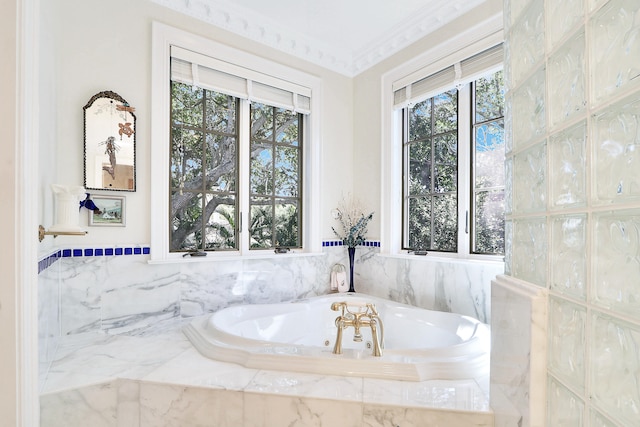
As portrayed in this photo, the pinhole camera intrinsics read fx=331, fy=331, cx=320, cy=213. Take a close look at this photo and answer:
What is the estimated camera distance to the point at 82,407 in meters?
1.32

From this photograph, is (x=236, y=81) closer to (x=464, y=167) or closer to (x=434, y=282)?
(x=464, y=167)

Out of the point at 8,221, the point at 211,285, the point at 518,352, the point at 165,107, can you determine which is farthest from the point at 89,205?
the point at 518,352

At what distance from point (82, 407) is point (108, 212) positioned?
1111mm

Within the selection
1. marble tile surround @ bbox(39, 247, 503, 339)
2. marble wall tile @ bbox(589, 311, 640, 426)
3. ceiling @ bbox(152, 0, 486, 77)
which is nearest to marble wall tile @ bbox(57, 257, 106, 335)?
marble tile surround @ bbox(39, 247, 503, 339)

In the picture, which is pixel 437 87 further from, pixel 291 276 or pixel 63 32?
pixel 63 32

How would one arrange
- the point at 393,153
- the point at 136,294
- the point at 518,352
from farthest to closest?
the point at 393,153 → the point at 136,294 → the point at 518,352

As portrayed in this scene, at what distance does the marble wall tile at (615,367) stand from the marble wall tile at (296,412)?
821 millimetres

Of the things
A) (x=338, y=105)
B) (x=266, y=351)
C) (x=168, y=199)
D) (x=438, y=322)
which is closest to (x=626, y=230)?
(x=266, y=351)

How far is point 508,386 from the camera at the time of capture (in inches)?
35.7

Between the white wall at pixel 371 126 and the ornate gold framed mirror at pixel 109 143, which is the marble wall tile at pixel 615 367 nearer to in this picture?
the ornate gold framed mirror at pixel 109 143

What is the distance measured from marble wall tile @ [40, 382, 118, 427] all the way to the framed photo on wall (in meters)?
1.02

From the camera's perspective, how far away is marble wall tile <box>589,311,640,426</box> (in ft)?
1.47

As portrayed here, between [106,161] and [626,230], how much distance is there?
234 centimetres

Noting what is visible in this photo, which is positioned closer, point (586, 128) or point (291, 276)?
point (586, 128)
